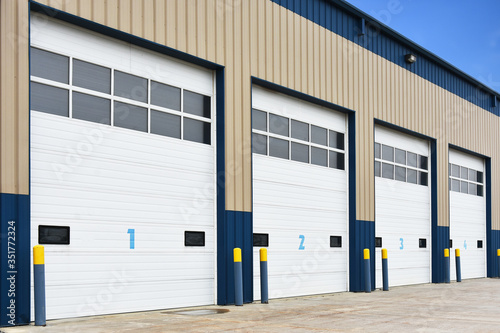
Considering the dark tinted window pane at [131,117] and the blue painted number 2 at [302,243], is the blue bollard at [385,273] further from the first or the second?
the dark tinted window pane at [131,117]

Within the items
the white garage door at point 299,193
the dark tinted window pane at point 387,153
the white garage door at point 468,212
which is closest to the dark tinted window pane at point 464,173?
the white garage door at point 468,212

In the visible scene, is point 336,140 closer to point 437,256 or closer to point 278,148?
point 278,148

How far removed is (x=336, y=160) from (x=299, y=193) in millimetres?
2104

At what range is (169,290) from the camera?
10547 mm

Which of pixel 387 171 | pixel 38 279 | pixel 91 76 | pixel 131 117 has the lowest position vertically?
pixel 38 279

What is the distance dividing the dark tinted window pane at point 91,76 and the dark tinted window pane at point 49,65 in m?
0.19

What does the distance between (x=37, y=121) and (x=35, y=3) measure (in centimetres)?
176

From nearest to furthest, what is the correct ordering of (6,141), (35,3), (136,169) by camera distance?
(6,141) → (35,3) → (136,169)

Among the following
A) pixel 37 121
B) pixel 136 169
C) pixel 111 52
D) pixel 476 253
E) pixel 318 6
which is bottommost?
pixel 476 253

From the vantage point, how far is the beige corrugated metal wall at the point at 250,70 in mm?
8219

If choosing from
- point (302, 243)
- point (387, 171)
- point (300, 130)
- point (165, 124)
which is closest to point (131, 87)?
point (165, 124)

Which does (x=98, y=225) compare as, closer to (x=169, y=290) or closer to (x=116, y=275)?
(x=116, y=275)

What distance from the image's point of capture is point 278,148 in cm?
1338

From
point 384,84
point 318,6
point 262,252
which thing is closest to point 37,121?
point 262,252
